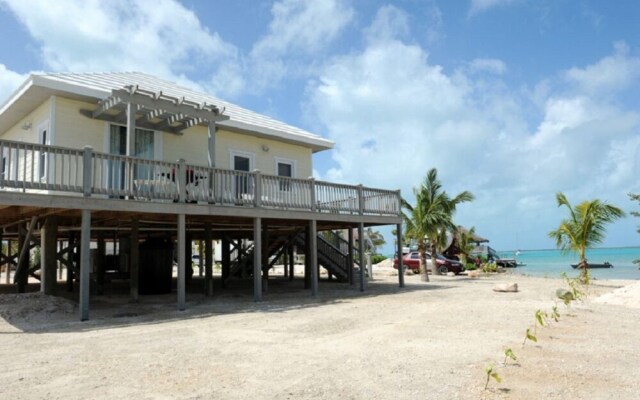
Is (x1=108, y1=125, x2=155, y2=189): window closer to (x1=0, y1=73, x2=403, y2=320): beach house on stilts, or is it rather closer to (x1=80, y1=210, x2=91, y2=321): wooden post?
(x1=0, y1=73, x2=403, y2=320): beach house on stilts

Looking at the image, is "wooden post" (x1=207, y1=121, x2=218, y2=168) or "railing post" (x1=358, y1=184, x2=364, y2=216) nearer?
"wooden post" (x1=207, y1=121, x2=218, y2=168)

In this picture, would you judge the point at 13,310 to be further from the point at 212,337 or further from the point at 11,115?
the point at 11,115

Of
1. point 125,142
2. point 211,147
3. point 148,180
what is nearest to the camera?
point 148,180

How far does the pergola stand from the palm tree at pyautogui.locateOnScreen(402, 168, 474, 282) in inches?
505

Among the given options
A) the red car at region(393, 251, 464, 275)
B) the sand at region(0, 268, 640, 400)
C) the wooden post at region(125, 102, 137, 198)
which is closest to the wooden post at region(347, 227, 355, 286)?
the sand at region(0, 268, 640, 400)

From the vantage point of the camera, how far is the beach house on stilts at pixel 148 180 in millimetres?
10664

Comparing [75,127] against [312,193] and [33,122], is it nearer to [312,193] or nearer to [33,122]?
[33,122]

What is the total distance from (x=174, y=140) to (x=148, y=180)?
4415 mm

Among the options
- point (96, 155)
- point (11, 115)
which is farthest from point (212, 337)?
→ point (11, 115)

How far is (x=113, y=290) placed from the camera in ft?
59.2

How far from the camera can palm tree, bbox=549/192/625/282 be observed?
2122cm

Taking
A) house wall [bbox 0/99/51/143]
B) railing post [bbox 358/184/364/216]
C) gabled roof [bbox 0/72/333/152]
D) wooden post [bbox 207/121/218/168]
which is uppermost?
gabled roof [bbox 0/72/333/152]

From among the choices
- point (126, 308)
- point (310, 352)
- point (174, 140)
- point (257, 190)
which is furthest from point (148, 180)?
point (310, 352)

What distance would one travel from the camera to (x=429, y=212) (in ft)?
81.9
